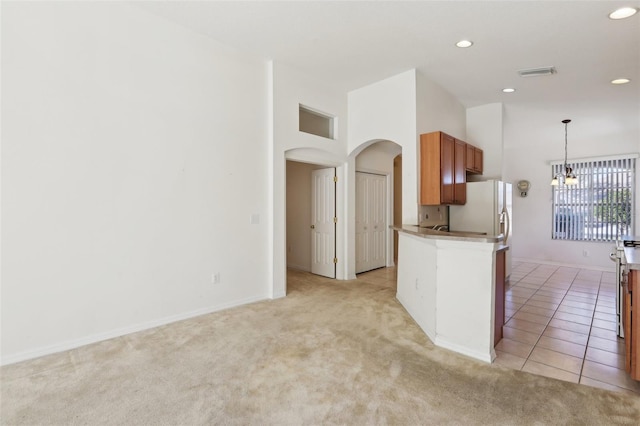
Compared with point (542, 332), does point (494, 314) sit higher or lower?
higher

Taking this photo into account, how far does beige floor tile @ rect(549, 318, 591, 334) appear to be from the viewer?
3289 mm

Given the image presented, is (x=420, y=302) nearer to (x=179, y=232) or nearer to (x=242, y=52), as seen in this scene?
(x=179, y=232)

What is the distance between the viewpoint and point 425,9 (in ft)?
9.90

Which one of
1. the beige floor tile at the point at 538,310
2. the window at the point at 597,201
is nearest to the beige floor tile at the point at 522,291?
the beige floor tile at the point at 538,310

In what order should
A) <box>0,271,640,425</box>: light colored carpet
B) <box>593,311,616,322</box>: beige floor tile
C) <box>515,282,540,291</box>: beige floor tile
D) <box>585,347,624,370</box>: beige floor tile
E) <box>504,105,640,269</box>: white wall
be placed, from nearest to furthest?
1. <box>0,271,640,425</box>: light colored carpet
2. <box>585,347,624,370</box>: beige floor tile
3. <box>593,311,616,322</box>: beige floor tile
4. <box>515,282,540,291</box>: beige floor tile
5. <box>504,105,640,269</box>: white wall

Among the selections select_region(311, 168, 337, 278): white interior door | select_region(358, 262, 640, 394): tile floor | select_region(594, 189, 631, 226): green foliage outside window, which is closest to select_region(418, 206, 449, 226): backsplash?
select_region(358, 262, 640, 394): tile floor

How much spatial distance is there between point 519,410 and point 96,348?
11.0 ft

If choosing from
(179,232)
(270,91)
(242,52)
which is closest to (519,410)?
(179,232)

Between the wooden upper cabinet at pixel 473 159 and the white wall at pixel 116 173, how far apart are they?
3.45 m

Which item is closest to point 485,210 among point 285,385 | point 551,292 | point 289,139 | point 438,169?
point 438,169

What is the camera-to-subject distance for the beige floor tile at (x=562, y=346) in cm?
277

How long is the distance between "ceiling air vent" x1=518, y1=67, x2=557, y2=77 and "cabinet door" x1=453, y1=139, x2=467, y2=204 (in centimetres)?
117

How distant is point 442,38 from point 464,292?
2786 millimetres

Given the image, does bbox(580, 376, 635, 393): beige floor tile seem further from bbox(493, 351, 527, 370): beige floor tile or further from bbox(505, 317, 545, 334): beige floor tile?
bbox(505, 317, 545, 334): beige floor tile
